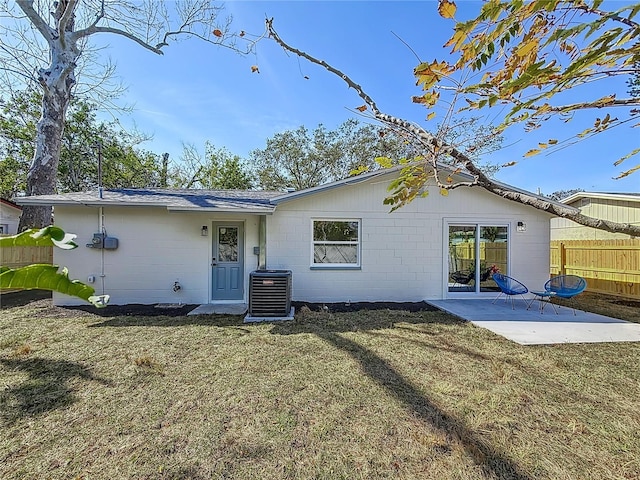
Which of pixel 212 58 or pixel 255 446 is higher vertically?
pixel 212 58

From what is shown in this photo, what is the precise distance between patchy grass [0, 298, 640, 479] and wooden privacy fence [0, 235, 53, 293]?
26.0 feet

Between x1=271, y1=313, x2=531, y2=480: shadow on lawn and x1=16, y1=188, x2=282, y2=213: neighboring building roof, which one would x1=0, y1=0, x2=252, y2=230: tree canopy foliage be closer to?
x1=16, y1=188, x2=282, y2=213: neighboring building roof

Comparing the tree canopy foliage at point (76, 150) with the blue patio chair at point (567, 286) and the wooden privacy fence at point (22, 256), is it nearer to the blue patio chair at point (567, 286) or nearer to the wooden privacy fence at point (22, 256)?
the wooden privacy fence at point (22, 256)

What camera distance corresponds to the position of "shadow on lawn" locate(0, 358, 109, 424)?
3.02 metres

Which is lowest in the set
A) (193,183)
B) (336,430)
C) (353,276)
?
(336,430)

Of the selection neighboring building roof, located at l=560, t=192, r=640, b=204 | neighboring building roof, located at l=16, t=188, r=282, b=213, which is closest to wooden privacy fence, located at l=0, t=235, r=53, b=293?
neighboring building roof, located at l=16, t=188, r=282, b=213

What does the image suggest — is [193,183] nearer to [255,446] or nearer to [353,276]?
[353,276]

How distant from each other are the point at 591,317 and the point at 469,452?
21.0 feet

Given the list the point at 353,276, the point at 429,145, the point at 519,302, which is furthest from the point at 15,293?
the point at 519,302

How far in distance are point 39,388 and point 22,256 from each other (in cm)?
1104

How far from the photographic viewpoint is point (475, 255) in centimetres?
866

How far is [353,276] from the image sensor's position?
837cm

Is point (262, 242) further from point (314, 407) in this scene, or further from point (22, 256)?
point (22, 256)

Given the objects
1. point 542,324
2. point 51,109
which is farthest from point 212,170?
point 542,324
